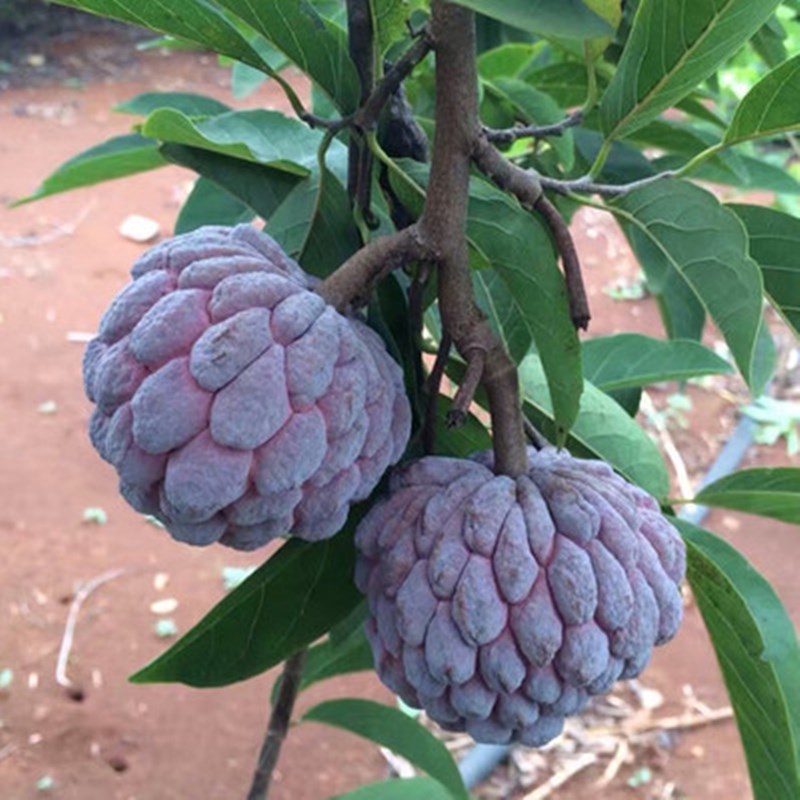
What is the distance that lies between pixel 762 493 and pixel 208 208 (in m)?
0.63

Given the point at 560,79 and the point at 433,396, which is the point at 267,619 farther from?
the point at 560,79

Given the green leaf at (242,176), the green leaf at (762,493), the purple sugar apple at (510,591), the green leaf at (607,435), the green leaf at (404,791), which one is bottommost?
the green leaf at (404,791)

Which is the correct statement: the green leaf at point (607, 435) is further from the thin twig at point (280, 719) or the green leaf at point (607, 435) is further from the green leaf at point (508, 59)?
the green leaf at point (508, 59)

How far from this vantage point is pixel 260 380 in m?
0.70

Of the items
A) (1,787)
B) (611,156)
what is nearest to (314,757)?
(1,787)

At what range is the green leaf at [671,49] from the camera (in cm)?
77

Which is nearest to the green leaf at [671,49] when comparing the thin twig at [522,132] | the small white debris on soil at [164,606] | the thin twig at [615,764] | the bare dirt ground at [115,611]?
the thin twig at [522,132]

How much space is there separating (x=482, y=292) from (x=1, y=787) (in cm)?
207

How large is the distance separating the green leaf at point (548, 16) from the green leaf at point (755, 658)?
1.61ft

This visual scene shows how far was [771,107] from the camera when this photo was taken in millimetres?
864

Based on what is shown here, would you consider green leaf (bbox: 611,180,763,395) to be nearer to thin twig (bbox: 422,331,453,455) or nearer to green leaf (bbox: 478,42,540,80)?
thin twig (bbox: 422,331,453,455)

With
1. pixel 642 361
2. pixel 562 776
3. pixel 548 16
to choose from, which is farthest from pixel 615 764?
pixel 548 16

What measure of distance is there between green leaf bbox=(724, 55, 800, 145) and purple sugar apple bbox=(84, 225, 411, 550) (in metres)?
0.34

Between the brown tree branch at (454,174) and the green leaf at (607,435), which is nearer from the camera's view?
the brown tree branch at (454,174)
